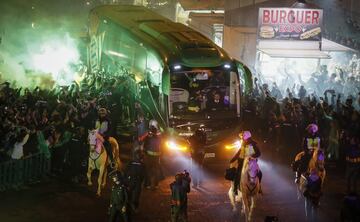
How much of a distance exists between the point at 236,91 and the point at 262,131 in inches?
169

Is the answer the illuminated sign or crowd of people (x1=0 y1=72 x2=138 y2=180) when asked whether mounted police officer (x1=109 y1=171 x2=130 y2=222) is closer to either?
crowd of people (x1=0 y1=72 x2=138 y2=180)

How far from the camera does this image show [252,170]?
1219 centimetres

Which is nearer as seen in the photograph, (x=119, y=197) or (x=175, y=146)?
(x=119, y=197)

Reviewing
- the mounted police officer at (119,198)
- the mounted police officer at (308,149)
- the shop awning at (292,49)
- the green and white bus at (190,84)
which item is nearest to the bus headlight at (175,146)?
the green and white bus at (190,84)

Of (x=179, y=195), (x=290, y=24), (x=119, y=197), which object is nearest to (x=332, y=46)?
(x=290, y=24)

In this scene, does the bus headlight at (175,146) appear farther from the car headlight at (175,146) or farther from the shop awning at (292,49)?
the shop awning at (292,49)

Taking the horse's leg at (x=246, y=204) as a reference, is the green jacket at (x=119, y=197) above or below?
above

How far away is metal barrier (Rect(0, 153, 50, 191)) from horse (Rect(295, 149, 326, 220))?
6.93 m

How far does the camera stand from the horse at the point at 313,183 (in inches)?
468

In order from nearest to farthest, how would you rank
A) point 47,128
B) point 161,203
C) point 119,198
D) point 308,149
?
point 119,198
point 308,149
point 161,203
point 47,128

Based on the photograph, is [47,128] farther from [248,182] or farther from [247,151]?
[248,182]

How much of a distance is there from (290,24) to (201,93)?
12.0m

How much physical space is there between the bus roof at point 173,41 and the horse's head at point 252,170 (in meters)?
5.28

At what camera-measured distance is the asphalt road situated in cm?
1256
